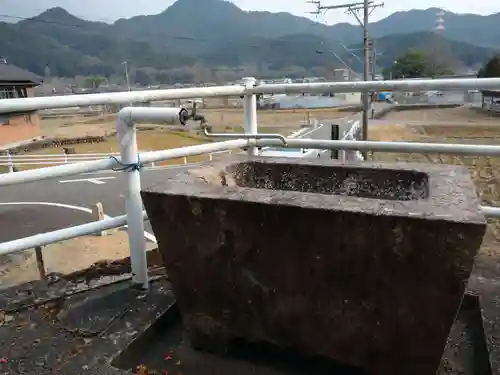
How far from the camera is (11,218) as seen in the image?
11.3 metres

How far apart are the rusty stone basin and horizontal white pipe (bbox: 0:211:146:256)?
588 mm

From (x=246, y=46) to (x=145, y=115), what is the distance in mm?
193696

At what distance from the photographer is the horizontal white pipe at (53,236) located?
1879mm

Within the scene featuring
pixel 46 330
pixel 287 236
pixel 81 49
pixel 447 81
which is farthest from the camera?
pixel 81 49

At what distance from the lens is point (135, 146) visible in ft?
6.88

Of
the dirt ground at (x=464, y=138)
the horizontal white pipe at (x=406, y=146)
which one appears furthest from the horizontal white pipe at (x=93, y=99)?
the dirt ground at (x=464, y=138)

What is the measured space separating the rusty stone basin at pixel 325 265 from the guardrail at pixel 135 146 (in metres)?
0.43

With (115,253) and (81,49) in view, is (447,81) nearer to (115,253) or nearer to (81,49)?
(115,253)

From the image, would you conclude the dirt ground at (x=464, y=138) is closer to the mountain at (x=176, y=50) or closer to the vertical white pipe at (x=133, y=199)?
the vertical white pipe at (x=133, y=199)

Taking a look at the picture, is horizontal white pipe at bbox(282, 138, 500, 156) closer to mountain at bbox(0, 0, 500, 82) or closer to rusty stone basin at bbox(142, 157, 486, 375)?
rusty stone basin at bbox(142, 157, 486, 375)

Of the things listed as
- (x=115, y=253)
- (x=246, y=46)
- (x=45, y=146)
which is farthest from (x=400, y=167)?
(x=246, y=46)

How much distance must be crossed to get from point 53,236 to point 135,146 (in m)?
0.55

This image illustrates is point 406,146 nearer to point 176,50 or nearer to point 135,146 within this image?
point 135,146

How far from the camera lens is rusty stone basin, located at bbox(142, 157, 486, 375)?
1.31 metres
